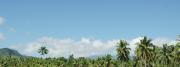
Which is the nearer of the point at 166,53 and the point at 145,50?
the point at 145,50

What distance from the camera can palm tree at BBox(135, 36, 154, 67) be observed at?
107438 millimetres

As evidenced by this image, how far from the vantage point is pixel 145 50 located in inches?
4240

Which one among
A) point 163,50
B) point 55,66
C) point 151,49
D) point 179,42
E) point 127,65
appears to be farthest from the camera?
point 55,66

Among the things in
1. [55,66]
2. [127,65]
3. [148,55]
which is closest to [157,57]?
[148,55]

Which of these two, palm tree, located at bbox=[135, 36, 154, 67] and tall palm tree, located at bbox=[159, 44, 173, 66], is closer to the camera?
palm tree, located at bbox=[135, 36, 154, 67]

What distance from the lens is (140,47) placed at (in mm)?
107875

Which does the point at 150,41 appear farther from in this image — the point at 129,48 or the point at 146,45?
the point at 129,48

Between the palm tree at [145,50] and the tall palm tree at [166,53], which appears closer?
the palm tree at [145,50]

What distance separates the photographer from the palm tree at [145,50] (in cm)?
10744

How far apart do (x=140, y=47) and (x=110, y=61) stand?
118 ft

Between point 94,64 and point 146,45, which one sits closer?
point 146,45

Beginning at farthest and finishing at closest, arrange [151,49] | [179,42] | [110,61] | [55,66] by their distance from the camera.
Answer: [55,66] → [110,61] → [151,49] → [179,42]

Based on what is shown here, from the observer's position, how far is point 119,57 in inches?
4875

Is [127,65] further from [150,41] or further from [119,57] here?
[150,41]
